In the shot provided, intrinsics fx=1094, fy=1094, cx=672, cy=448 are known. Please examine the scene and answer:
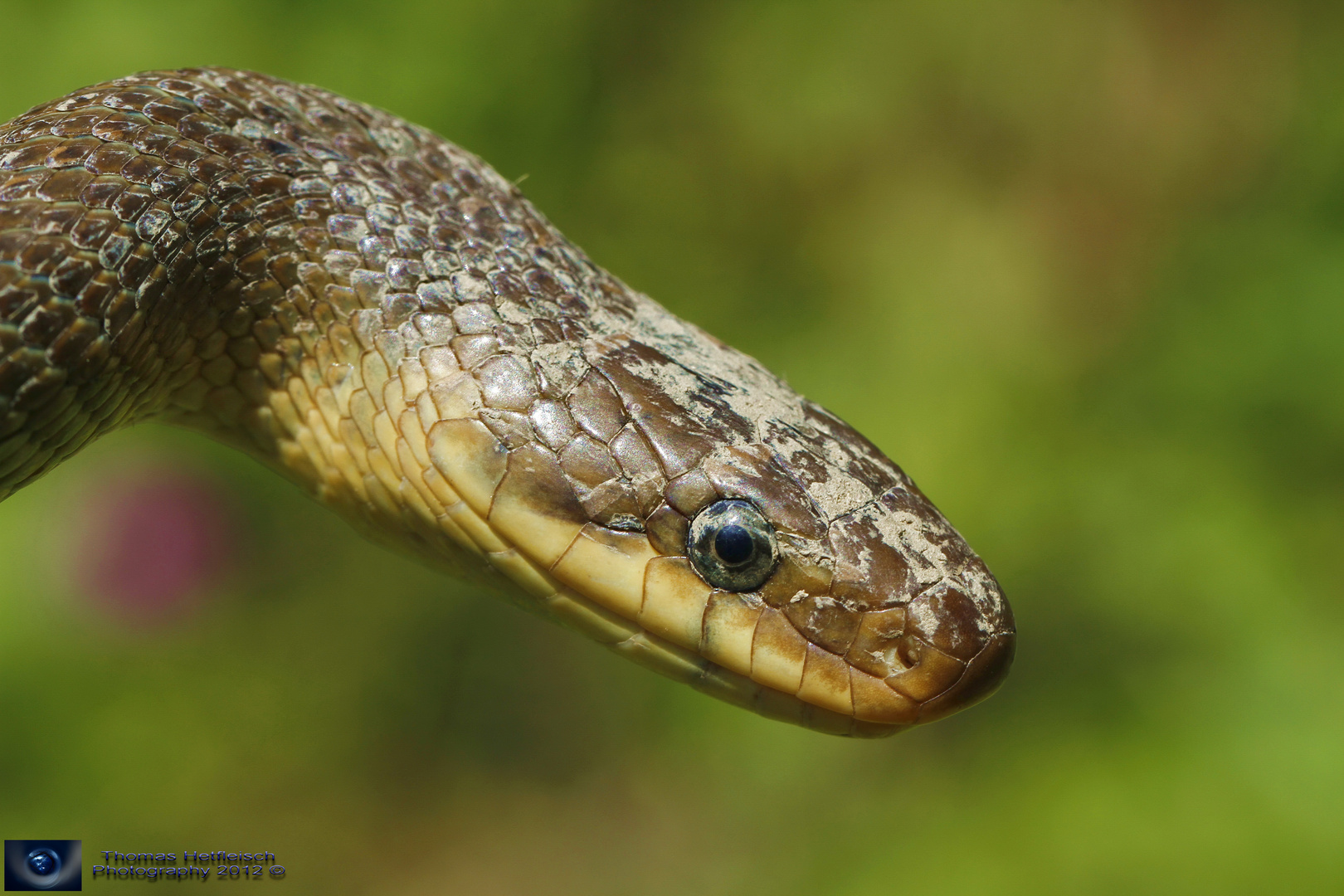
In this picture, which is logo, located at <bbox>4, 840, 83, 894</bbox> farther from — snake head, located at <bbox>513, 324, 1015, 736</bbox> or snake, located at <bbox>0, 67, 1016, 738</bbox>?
snake head, located at <bbox>513, 324, 1015, 736</bbox>

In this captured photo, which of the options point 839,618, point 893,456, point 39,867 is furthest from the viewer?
point 893,456

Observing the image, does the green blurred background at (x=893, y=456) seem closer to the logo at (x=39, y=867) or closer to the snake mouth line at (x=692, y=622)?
the logo at (x=39, y=867)

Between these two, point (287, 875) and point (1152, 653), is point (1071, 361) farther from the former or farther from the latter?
point (287, 875)

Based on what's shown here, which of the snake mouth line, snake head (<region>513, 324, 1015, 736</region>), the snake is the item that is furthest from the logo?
snake head (<region>513, 324, 1015, 736</region>)

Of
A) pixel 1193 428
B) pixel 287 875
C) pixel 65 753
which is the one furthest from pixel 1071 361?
pixel 65 753

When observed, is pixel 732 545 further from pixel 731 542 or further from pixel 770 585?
pixel 770 585

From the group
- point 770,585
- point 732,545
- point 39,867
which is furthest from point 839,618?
point 39,867

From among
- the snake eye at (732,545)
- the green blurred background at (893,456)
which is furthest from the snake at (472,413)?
the green blurred background at (893,456)
